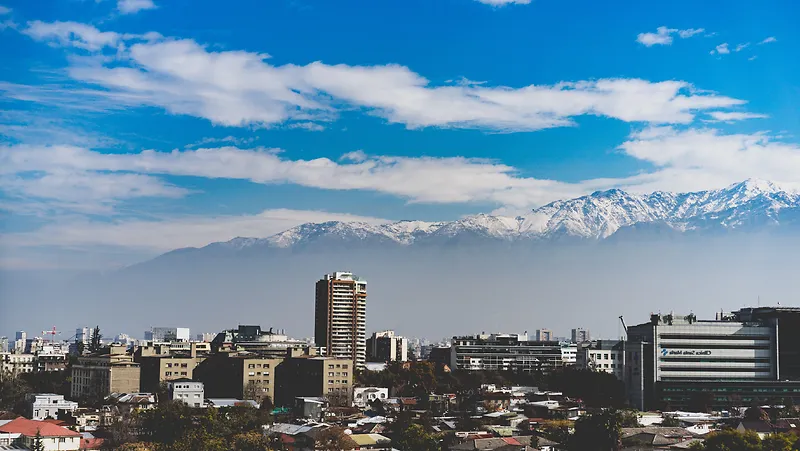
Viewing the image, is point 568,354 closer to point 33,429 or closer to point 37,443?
point 33,429

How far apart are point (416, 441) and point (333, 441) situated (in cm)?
249

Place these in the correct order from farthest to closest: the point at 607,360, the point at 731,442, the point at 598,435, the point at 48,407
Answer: the point at 607,360
the point at 48,407
the point at 598,435
the point at 731,442

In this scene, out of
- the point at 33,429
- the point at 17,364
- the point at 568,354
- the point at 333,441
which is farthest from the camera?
the point at 568,354

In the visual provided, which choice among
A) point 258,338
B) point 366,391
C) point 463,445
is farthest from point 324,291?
point 463,445

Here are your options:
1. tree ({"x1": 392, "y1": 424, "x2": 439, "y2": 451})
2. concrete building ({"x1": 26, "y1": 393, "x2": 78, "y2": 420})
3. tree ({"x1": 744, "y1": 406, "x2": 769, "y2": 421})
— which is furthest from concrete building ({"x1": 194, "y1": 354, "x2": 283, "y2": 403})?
tree ({"x1": 744, "y1": 406, "x2": 769, "y2": 421})

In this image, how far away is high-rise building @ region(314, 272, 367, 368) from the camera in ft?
208

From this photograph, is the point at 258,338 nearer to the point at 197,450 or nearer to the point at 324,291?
the point at 324,291

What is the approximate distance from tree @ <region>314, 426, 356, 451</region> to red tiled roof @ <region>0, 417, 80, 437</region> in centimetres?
687

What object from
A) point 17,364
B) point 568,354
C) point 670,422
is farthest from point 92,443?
point 568,354

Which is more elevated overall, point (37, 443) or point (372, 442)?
point (37, 443)

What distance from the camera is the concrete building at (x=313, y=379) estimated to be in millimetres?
44531

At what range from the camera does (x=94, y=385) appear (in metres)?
44.0

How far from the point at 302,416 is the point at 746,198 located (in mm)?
151070

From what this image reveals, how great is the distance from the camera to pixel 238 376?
45.9 meters
